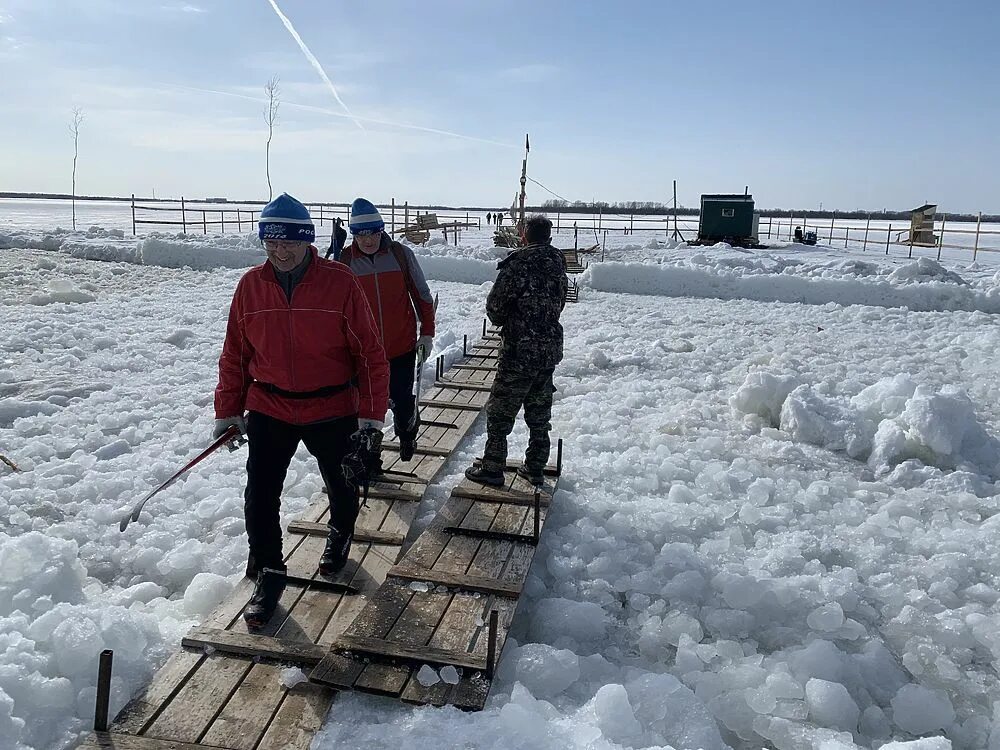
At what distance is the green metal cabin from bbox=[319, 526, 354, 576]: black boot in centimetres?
2605

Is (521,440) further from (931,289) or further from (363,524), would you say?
(931,289)

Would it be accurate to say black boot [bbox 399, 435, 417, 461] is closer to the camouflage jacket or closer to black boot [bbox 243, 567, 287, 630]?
the camouflage jacket

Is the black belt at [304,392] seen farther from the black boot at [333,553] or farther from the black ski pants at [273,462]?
the black boot at [333,553]

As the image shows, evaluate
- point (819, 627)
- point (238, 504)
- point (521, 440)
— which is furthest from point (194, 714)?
point (521, 440)

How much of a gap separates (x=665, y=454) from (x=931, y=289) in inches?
420

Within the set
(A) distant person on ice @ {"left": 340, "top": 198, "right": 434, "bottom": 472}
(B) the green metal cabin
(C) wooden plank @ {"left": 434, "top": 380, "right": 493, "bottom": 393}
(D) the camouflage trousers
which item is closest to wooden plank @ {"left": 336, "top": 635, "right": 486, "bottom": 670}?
(D) the camouflage trousers

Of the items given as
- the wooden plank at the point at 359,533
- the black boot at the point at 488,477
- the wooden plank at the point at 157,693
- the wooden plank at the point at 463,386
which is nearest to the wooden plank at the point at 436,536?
the wooden plank at the point at 359,533

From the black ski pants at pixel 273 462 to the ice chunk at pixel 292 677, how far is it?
637 mm

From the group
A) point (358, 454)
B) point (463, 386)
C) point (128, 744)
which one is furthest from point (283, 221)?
point (463, 386)

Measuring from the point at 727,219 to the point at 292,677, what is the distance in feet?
89.9

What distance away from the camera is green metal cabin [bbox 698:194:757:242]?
88.4 ft

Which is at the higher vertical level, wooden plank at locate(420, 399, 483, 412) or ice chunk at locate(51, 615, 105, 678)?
wooden plank at locate(420, 399, 483, 412)

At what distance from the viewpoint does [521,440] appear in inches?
229

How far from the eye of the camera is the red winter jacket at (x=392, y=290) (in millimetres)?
4320
